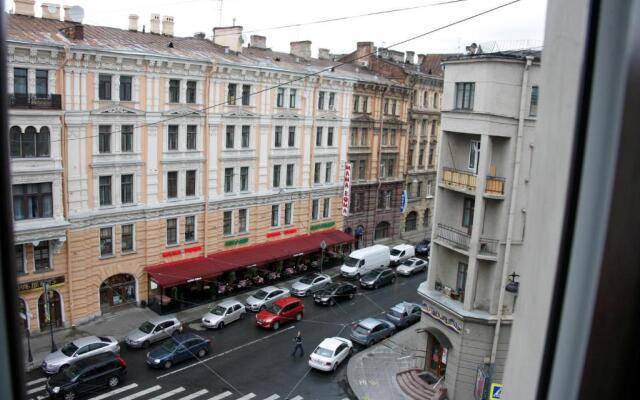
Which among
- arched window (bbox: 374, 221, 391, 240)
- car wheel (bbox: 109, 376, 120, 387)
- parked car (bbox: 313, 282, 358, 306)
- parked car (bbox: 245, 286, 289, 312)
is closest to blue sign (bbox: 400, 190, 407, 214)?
arched window (bbox: 374, 221, 391, 240)

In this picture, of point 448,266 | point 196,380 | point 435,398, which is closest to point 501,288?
point 448,266

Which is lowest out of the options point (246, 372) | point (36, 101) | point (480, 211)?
point (246, 372)

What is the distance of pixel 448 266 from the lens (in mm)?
15969

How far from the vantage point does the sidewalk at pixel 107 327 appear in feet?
56.0

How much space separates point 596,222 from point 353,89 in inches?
1089

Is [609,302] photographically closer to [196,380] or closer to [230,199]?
[196,380]

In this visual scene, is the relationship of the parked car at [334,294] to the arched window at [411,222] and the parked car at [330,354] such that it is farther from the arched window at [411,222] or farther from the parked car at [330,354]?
the arched window at [411,222]

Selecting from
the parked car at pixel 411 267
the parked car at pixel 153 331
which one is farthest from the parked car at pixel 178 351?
the parked car at pixel 411 267

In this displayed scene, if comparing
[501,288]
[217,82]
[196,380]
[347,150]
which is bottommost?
[196,380]

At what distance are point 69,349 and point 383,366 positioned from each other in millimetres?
9770

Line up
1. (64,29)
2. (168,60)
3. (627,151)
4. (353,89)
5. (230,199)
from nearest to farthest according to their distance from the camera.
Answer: (627,151) < (64,29) < (168,60) < (230,199) < (353,89)

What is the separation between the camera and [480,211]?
46.4 feet

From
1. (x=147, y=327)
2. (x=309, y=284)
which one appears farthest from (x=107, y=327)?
(x=309, y=284)

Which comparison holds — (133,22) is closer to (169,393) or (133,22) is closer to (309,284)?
(309,284)
